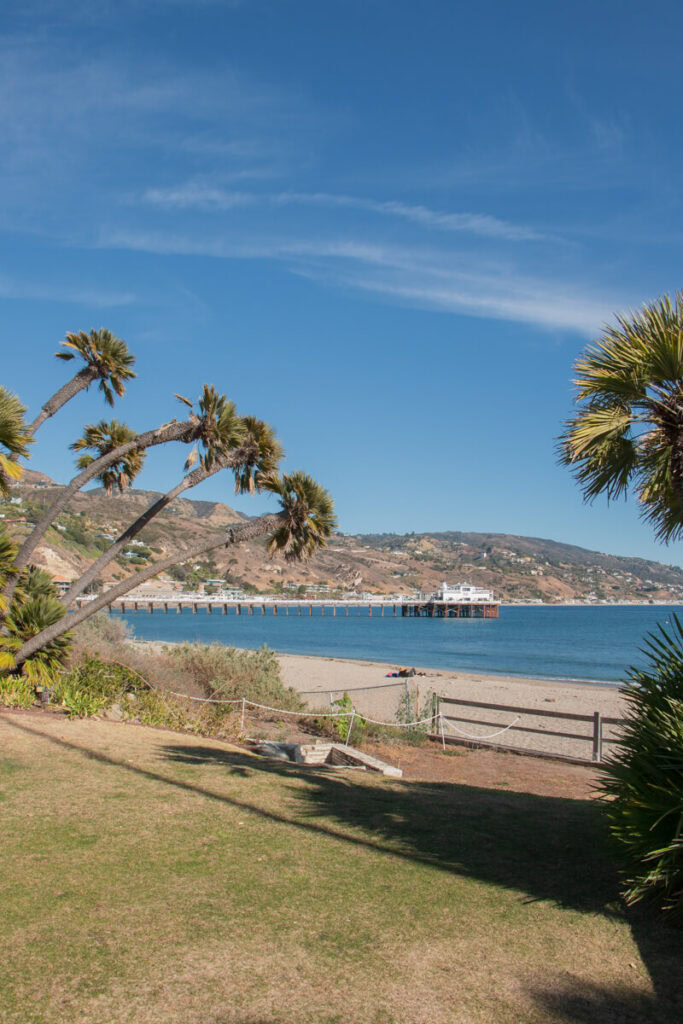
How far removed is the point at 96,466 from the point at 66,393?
1.56 m

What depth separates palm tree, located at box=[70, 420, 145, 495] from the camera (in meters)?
16.3

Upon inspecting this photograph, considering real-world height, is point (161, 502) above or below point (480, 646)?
above

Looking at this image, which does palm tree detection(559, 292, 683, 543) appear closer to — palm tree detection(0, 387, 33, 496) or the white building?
palm tree detection(0, 387, 33, 496)

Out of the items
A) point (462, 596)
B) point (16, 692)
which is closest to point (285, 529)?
point (16, 692)

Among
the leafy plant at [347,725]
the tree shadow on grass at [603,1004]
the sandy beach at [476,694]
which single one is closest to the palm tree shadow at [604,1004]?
the tree shadow on grass at [603,1004]

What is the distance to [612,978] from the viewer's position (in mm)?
4414

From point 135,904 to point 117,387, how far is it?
1232cm

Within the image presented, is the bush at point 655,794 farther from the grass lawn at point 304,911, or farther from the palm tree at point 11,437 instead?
the palm tree at point 11,437

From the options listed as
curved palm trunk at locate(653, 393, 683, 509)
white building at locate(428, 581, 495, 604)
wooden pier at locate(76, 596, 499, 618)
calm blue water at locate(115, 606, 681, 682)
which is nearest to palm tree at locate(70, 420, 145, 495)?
curved palm trunk at locate(653, 393, 683, 509)

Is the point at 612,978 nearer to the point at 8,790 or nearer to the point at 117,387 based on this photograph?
the point at 8,790

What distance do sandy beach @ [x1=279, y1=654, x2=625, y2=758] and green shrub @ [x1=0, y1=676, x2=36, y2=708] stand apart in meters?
7.37

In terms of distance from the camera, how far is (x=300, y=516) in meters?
14.3

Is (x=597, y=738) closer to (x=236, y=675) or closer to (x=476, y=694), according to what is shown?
(x=236, y=675)

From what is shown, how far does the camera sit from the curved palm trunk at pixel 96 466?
14435 millimetres
